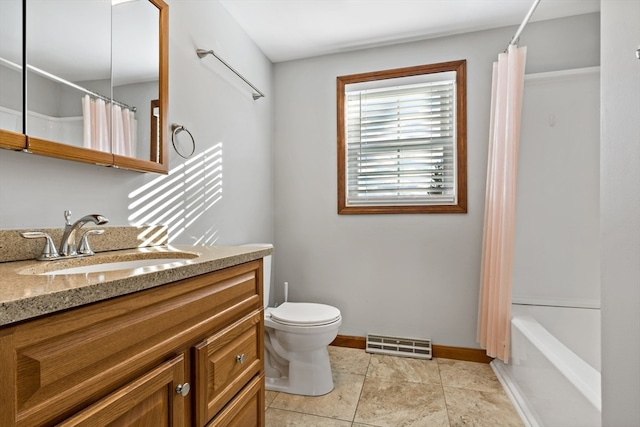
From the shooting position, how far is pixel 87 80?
120cm

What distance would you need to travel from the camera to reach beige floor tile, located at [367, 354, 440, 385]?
6.88 feet

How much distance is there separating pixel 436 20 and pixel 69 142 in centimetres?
225

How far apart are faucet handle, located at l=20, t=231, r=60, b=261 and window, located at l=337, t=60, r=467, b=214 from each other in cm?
188

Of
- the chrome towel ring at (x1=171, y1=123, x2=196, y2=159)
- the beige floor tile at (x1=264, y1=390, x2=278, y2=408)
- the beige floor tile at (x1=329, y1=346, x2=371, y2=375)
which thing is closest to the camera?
the chrome towel ring at (x1=171, y1=123, x2=196, y2=159)

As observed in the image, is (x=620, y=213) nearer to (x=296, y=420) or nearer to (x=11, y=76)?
(x=296, y=420)

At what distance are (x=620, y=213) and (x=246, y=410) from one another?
1330mm

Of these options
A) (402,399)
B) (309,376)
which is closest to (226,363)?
(309,376)

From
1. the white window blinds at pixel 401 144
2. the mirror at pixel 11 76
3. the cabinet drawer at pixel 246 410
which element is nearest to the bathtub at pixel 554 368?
the white window blinds at pixel 401 144

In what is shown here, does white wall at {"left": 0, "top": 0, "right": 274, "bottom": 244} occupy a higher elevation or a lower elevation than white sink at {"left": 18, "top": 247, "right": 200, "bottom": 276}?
higher

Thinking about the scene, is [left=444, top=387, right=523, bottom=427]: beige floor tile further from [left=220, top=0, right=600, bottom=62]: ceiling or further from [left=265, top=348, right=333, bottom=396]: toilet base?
[left=220, top=0, right=600, bottom=62]: ceiling

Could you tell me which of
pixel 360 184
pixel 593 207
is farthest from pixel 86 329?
pixel 593 207

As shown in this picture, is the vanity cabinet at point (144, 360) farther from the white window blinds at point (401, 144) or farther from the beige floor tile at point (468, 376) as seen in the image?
the white window blinds at point (401, 144)

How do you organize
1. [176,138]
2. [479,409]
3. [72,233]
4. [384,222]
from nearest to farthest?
[72,233]
[176,138]
[479,409]
[384,222]

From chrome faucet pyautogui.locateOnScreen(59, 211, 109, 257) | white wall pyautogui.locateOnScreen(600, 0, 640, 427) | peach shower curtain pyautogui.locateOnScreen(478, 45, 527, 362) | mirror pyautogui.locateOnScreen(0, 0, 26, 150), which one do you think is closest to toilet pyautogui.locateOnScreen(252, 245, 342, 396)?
peach shower curtain pyautogui.locateOnScreen(478, 45, 527, 362)
